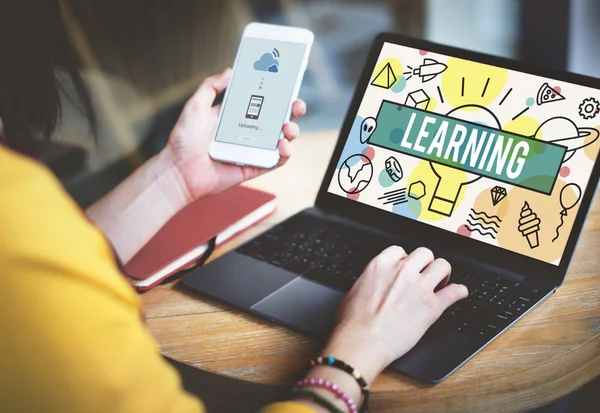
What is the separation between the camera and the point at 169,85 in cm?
302

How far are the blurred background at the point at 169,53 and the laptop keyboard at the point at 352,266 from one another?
4.40ft

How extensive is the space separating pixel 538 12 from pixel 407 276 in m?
1.65

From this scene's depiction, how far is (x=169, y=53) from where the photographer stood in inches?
120

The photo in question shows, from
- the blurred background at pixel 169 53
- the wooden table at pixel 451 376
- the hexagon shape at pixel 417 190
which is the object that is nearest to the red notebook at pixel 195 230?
the wooden table at pixel 451 376

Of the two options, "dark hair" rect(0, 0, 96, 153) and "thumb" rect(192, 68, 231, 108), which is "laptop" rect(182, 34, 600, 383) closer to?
"thumb" rect(192, 68, 231, 108)

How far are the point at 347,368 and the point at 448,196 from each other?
346 millimetres

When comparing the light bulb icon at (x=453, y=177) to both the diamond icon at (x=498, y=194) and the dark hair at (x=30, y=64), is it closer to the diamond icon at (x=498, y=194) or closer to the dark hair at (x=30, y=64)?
the diamond icon at (x=498, y=194)

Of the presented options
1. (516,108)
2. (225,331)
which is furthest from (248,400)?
(516,108)

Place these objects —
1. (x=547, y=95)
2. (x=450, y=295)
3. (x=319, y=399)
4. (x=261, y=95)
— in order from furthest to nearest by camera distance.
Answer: (x=261, y=95) → (x=547, y=95) → (x=450, y=295) → (x=319, y=399)

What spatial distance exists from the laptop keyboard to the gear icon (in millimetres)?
237

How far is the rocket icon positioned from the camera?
1.01m

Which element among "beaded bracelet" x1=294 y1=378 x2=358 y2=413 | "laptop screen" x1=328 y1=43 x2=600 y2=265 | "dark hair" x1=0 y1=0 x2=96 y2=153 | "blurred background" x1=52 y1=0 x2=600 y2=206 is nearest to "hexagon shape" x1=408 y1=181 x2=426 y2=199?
"laptop screen" x1=328 y1=43 x2=600 y2=265

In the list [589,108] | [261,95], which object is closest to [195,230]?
[261,95]

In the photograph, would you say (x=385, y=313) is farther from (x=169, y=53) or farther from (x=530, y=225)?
(x=169, y=53)
